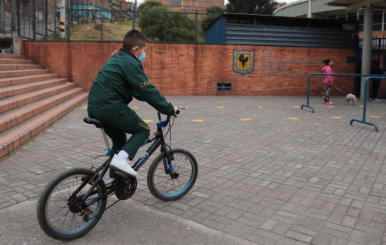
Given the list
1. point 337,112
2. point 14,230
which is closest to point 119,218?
point 14,230

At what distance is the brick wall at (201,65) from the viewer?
1496cm

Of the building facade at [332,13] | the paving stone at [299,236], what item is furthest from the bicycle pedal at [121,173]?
the building facade at [332,13]

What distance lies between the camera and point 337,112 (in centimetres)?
1144

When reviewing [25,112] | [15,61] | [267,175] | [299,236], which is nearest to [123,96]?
[299,236]

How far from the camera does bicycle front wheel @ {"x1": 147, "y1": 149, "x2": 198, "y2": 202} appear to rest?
Result: 389 centimetres

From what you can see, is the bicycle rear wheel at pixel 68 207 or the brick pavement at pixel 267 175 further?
the brick pavement at pixel 267 175

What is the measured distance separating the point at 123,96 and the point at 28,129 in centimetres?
419

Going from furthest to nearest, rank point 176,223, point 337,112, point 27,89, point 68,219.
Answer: point 337,112, point 27,89, point 176,223, point 68,219

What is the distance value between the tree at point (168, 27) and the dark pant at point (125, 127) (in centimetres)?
1233

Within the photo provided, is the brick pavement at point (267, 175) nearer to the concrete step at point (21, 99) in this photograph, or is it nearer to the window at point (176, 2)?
the concrete step at point (21, 99)

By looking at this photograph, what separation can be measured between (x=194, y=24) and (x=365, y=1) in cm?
707

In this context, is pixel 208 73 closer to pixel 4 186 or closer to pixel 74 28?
pixel 74 28

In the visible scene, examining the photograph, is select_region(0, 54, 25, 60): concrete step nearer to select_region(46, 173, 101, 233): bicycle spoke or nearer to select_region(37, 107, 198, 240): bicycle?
select_region(37, 107, 198, 240): bicycle

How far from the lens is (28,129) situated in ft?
22.3
